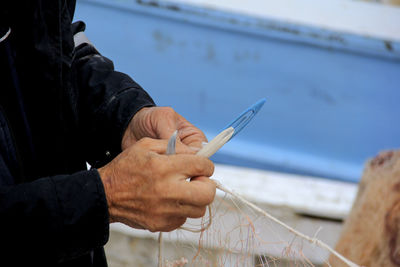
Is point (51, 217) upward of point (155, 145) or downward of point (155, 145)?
downward

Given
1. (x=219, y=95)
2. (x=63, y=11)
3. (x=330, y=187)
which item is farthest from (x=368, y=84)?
(x=63, y=11)

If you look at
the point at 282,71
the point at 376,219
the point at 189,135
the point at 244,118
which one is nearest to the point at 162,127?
the point at 189,135

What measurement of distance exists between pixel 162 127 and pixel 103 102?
192 mm

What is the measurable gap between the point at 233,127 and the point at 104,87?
34 centimetres

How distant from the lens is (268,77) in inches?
99.7

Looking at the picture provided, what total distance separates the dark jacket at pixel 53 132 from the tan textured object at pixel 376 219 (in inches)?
26.8

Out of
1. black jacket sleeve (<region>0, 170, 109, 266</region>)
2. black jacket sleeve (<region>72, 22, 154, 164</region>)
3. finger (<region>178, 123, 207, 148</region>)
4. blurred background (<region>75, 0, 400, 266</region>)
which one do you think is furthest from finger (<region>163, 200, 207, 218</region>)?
blurred background (<region>75, 0, 400, 266</region>)

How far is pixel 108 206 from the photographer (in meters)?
0.70

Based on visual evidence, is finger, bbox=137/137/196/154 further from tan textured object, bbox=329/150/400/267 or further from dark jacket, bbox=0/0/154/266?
tan textured object, bbox=329/150/400/267

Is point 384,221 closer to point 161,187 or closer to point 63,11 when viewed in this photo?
point 161,187

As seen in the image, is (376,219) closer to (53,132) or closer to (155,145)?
(155,145)

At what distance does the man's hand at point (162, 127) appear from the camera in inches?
34.8

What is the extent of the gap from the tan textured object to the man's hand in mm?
543

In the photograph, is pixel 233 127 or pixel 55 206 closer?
pixel 55 206
